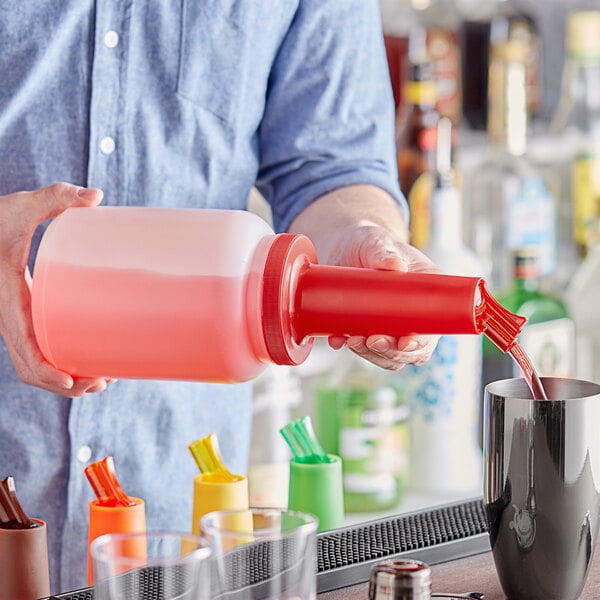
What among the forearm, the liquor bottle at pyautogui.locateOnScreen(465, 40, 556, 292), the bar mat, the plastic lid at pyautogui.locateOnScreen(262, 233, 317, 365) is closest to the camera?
the plastic lid at pyautogui.locateOnScreen(262, 233, 317, 365)

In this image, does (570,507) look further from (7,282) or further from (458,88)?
(458,88)

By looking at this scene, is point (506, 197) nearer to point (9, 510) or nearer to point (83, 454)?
point (83, 454)

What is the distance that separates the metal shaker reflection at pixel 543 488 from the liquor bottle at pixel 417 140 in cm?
112

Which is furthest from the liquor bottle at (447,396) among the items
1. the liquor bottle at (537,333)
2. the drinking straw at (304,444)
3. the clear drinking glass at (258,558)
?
the clear drinking glass at (258,558)

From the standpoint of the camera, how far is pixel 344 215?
119 cm

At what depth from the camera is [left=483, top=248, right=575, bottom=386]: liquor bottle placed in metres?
2.00

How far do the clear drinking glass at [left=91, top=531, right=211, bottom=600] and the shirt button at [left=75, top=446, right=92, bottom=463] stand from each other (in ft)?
1.76

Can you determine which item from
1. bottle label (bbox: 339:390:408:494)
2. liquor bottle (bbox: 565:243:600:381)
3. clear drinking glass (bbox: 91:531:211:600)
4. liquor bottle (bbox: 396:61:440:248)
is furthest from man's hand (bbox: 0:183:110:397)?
liquor bottle (bbox: 565:243:600:381)

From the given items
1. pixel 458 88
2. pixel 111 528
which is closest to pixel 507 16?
pixel 458 88

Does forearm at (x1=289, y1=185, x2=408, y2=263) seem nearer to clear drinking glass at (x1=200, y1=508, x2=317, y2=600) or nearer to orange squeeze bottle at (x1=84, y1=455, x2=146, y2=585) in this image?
orange squeeze bottle at (x1=84, y1=455, x2=146, y2=585)

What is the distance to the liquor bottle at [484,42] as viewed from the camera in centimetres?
229

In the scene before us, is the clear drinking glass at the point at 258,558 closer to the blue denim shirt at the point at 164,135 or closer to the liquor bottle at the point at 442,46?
the blue denim shirt at the point at 164,135

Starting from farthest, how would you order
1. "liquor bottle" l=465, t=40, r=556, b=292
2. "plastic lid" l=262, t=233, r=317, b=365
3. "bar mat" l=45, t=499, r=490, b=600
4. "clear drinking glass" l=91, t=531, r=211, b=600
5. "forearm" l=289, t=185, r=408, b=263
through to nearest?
"liquor bottle" l=465, t=40, r=556, b=292
"forearm" l=289, t=185, r=408, b=263
"bar mat" l=45, t=499, r=490, b=600
"plastic lid" l=262, t=233, r=317, b=365
"clear drinking glass" l=91, t=531, r=211, b=600

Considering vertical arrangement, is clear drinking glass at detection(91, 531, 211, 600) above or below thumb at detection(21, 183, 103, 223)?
below
